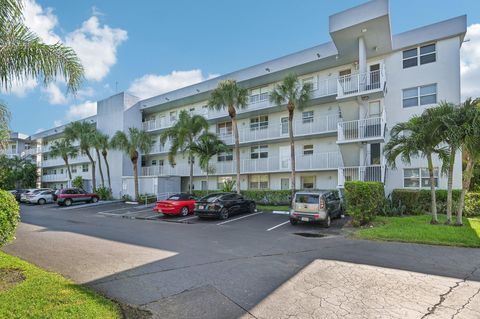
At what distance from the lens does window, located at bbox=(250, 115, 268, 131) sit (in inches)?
988

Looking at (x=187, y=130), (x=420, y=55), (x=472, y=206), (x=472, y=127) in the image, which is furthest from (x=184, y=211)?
(x=420, y=55)

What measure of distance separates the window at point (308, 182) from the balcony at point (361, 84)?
695cm

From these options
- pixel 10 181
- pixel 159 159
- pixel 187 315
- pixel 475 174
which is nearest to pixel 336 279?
pixel 187 315

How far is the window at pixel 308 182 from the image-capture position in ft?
73.3

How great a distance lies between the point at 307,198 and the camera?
13.1 m

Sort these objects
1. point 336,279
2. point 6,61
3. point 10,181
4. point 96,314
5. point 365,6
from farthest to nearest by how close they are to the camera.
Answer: point 10,181 → point 365,6 → point 6,61 → point 336,279 → point 96,314

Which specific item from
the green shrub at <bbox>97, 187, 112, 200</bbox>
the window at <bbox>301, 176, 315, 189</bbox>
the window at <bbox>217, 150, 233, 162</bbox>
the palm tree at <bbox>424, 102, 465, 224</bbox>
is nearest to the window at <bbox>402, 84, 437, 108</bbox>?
the palm tree at <bbox>424, 102, 465, 224</bbox>

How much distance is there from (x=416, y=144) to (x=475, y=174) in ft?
43.2

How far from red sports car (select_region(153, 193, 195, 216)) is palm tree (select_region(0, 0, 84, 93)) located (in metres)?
11.3

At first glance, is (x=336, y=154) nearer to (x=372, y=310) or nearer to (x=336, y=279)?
(x=336, y=279)

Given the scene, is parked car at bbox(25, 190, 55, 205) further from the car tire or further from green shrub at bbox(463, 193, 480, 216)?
green shrub at bbox(463, 193, 480, 216)

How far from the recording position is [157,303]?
16.0 feet

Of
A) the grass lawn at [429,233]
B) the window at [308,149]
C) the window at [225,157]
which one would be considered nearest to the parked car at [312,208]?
the grass lawn at [429,233]

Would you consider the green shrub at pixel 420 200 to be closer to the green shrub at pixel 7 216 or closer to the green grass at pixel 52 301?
the green grass at pixel 52 301
